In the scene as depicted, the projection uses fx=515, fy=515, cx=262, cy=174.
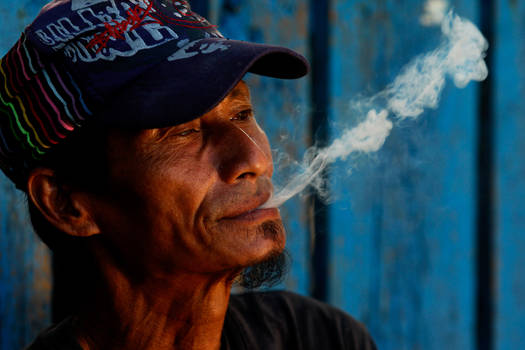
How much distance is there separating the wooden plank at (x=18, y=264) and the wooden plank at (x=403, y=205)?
Result: 3.28 ft

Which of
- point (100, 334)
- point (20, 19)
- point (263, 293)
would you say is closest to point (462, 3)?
point (263, 293)

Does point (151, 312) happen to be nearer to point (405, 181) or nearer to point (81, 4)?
point (81, 4)

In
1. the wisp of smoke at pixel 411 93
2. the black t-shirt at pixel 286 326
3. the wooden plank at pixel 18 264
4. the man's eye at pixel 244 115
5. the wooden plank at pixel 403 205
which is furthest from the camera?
the wooden plank at pixel 403 205

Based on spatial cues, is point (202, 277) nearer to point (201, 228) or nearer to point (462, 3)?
point (201, 228)

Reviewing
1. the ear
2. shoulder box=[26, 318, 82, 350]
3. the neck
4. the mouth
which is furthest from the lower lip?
shoulder box=[26, 318, 82, 350]

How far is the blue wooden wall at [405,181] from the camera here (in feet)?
6.00

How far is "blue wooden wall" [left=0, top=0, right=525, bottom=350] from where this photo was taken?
1.83m

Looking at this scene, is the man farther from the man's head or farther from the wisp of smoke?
the wisp of smoke

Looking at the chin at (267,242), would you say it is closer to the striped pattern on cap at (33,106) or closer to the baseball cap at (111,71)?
the baseball cap at (111,71)

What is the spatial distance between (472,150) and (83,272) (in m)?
1.41

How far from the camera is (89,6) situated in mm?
1169

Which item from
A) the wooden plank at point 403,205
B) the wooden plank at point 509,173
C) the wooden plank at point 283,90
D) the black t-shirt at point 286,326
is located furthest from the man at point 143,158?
the wooden plank at point 509,173

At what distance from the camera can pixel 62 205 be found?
4.16 feet

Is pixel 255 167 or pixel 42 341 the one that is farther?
pixel 42 341
